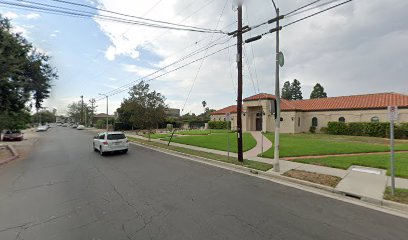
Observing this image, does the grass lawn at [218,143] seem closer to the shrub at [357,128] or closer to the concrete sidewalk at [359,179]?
the concrete sidewalk at [359,179]

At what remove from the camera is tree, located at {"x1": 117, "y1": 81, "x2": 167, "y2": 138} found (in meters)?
24.3

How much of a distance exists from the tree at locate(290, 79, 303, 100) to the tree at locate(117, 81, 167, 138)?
65.8 metres

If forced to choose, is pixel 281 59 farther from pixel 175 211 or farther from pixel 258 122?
pixel 258 122

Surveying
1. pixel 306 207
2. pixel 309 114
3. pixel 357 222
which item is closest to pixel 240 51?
pixel 306 207

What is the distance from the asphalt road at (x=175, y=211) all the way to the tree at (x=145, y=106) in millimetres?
15385

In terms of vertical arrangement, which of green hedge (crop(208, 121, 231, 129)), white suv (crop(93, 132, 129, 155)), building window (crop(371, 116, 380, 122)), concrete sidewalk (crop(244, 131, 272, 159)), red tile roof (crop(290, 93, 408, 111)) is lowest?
concrete sidewalk (crop(244, 131, 272, 159))

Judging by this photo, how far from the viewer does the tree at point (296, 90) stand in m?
79.9

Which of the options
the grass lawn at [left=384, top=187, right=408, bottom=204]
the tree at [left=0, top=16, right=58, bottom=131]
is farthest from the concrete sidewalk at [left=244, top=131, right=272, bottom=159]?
the tree at [left=0, top=16, right=58, bottom=131]

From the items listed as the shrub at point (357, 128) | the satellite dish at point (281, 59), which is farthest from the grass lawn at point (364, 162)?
the shrub at point (357, 128)

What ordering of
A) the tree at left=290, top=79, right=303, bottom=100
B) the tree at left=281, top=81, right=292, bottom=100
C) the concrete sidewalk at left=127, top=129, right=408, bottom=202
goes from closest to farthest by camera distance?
the concrete sidewalk at left=127, top=129, right=408, bottom=202, the tree at left=290, top=79, right=303, bottom=100, the tree at left=281, top=81, right=292, bottom=100

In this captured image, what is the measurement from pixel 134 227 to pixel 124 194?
94.6 inches

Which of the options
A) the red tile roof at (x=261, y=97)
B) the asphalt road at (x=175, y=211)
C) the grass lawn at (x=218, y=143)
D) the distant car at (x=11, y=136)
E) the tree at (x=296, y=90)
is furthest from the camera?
the tree at (x=296, y=90)

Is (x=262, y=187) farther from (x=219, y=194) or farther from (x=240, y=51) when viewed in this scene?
(x=240, y=51)

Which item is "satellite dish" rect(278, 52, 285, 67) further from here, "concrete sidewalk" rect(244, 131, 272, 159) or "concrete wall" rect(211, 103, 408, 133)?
"concrete wall" rect(211, 103, 408, 133)
